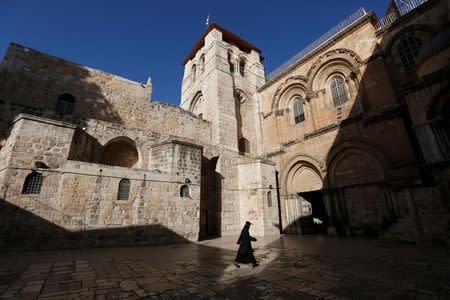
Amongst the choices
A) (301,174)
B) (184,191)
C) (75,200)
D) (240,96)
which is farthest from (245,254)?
(240,96)

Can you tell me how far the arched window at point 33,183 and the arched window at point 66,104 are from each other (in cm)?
606

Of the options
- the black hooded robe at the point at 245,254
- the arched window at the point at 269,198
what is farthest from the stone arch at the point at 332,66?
the black hooded robe at the point at 245,254

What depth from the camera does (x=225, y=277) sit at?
471 centimetres

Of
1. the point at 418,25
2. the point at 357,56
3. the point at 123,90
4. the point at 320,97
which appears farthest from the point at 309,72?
the point at 123,90

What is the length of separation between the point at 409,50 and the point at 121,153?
17287 millimetres

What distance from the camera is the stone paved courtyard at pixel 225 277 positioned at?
3.62 m

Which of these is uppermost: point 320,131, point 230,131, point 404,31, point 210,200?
point 404,31

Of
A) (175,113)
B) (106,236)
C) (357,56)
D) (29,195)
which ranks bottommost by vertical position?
(106,236)

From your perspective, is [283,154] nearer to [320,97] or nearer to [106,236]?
[320,97]

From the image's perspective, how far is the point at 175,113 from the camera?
53.5 feet

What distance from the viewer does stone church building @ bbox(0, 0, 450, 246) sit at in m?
8.34

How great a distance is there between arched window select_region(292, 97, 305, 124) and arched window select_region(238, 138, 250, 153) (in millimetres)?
4380

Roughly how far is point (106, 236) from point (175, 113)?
975cm

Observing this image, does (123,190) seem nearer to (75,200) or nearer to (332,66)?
(75,200)
